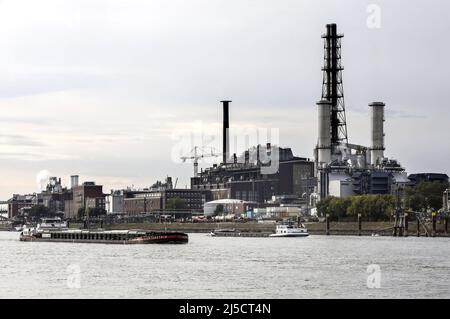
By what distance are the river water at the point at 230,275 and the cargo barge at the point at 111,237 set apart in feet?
92.5

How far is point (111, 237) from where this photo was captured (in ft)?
455

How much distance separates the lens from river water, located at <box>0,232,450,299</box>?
58.9 m

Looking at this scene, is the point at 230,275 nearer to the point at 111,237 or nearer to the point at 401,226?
the point at 111,237

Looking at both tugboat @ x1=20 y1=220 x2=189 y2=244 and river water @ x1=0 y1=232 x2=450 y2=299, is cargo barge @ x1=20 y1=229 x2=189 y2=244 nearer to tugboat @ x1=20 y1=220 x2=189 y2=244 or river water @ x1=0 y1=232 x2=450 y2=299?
tugboat @ x1=20 y1=220 x2=189 y2=244

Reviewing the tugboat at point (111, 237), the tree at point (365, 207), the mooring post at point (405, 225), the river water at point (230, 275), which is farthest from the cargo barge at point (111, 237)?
the tree at point (365, 207)

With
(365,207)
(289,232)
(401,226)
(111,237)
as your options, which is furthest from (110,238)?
(365,207)

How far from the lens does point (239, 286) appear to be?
6219cm

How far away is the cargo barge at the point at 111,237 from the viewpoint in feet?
426

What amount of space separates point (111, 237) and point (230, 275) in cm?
6960

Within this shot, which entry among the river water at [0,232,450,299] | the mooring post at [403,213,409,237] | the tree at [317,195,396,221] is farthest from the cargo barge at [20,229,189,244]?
the tree at [317,195,396,221]
